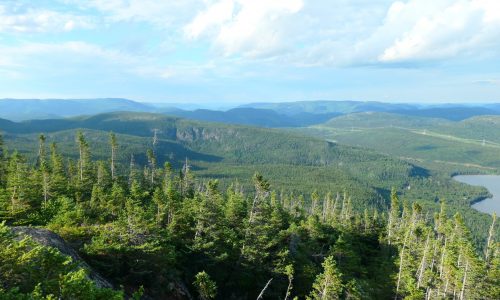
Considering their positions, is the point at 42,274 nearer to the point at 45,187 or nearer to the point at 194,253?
the point at 194,253

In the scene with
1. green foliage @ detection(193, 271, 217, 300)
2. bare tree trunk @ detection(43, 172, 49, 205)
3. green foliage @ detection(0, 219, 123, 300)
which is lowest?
green foliage @ detection(193, 271, 217, 300)

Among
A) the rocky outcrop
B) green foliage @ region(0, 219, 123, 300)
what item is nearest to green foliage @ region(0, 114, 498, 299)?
green foliage @ region(0, 219, 123, 300)

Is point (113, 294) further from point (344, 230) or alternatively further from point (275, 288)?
point (344, 230)

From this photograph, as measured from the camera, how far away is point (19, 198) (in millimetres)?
49500

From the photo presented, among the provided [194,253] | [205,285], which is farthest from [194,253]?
[205,285]

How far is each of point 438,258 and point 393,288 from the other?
24567 mm

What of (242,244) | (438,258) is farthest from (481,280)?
(242,244)

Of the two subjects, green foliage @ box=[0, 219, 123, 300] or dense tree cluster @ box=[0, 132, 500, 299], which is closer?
green foliage @ box=[0, 219, 123, 300]

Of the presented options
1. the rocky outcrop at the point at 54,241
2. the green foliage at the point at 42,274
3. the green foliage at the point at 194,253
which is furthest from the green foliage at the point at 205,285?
the green foliage at the point at 42,274

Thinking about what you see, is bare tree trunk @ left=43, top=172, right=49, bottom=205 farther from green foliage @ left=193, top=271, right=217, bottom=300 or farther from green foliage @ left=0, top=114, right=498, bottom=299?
green foliage @ left=193, top=271, right=217, bottom=300

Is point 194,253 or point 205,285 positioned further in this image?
point 194,253

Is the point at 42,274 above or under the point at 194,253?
above

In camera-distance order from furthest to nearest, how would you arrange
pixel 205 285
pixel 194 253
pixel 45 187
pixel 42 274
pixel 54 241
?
pixel 45 187 < pixel 194 253 < pixel 205 285 < pixel 54 241 < pixel 42 274

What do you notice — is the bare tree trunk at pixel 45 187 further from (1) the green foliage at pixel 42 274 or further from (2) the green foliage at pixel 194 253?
(1) the green foliage at pixel 42 274
